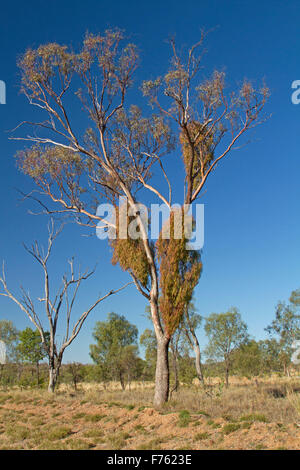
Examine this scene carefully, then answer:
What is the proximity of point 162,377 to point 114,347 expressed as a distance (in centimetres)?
2577

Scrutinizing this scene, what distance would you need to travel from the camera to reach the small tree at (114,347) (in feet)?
123

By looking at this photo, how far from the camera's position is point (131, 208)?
1595cm

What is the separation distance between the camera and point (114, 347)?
38031 mm

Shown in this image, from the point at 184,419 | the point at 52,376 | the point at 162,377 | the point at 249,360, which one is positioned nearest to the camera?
the point at 184,419

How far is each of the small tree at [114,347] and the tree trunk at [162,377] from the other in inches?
976

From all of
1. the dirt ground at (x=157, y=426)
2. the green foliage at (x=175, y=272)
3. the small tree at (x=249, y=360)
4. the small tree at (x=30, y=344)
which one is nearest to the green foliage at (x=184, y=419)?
the dirt ground at (x=157, y=426)

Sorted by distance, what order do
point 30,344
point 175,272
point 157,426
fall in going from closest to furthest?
point 157,426, point 175,272, point 30,344

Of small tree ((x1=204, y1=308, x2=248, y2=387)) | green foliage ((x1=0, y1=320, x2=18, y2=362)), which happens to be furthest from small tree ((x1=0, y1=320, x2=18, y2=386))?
small tree ((x1=204, y1=308, x2=248, y2=387))

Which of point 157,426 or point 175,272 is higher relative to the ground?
point 175,272

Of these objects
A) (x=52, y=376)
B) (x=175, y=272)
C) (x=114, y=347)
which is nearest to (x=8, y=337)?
(x=114, y=347)

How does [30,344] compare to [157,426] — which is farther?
[30,344]

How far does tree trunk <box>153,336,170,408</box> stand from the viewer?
13117 mm

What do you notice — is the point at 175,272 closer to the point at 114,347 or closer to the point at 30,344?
the point at 30,344
